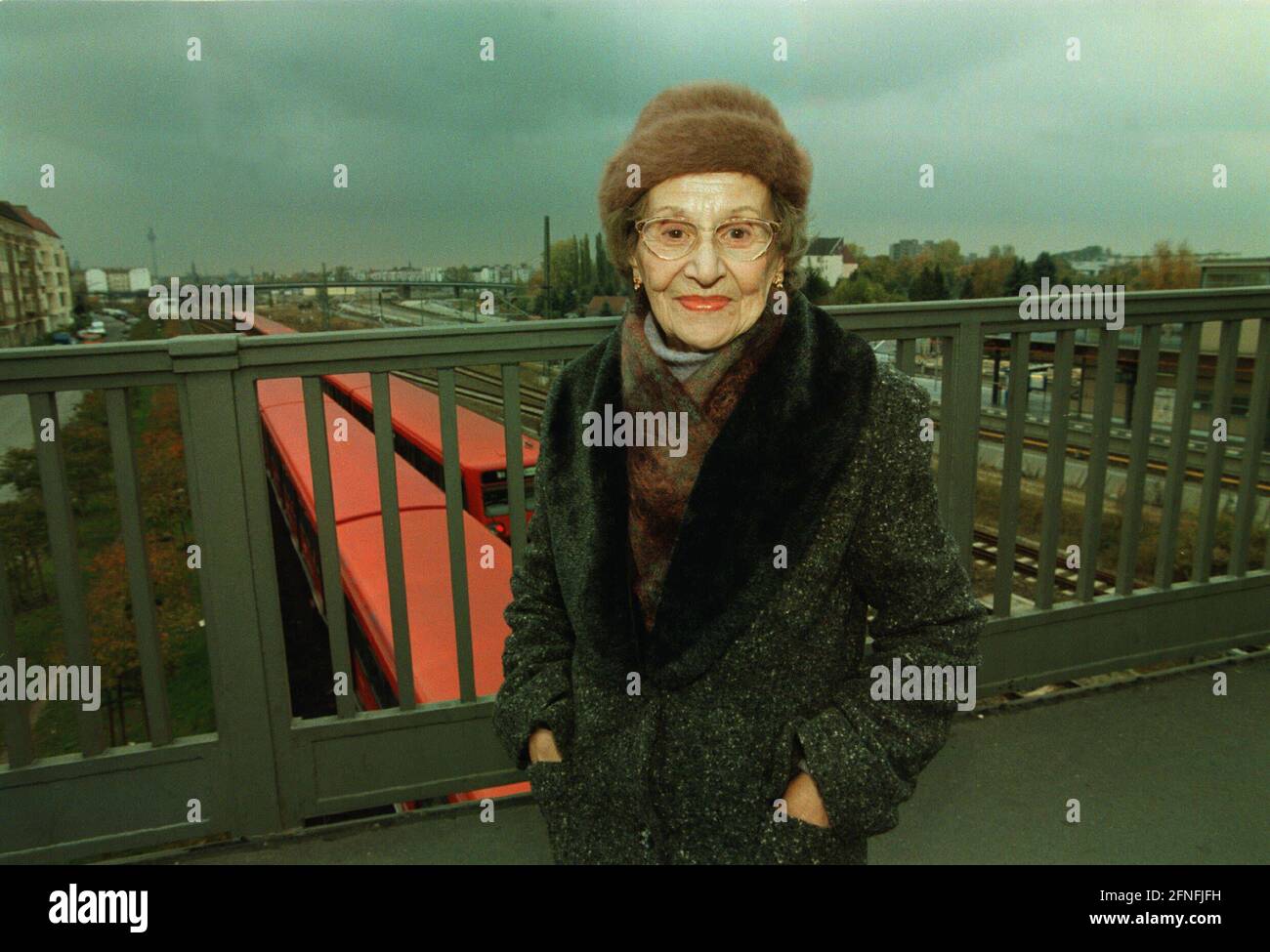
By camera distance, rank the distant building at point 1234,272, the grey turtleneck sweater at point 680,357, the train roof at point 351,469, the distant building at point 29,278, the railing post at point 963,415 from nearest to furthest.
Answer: the grey turtleneck sweater at point 680,357, the distant building at point 29,278, the railing post at point 963,415, the train roof at point 351,469, the distant building at point 1234,272

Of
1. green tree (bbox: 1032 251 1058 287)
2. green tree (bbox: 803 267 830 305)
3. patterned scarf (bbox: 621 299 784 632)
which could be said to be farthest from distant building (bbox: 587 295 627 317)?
green tree (bbox: 1032 251 1058 287)

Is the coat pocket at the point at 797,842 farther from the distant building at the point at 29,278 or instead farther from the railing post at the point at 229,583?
the distant building at the point at 29,278

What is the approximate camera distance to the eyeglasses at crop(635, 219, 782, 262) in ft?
4.32

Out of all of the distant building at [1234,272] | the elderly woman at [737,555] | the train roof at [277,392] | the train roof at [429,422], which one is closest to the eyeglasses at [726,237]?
the elderly woman at [737,555]

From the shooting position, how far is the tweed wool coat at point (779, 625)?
1.25 metres

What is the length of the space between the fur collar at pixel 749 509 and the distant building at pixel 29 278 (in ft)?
6.07

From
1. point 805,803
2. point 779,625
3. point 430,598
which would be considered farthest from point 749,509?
point 430,598

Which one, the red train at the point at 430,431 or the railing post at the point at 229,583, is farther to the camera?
the red train at the point at 430,431

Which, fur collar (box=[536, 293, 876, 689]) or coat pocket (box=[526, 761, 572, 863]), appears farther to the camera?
coat pocket (box=[526, 761, 572, 863])

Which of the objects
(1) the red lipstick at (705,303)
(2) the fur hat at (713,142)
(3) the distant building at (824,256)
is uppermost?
(2) the fur hat at (713,142)

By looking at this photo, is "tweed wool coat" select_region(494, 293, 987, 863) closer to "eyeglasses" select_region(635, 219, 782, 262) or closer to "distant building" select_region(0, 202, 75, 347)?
"eyeglasses" select_region(635, 219, 782, 262)
